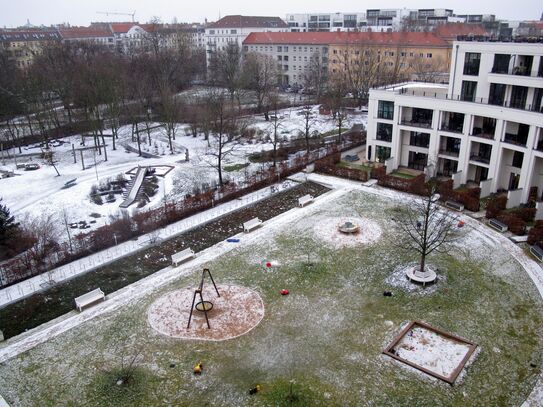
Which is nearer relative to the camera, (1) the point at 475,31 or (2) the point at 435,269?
(2) the point at 435,269

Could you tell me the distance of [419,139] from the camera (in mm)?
42312

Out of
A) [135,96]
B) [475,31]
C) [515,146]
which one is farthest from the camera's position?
[475,31]

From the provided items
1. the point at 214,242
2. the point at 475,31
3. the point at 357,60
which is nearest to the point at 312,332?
the point at 214,242

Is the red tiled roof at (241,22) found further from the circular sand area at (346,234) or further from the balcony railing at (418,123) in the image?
the circular sand area at (346,234)

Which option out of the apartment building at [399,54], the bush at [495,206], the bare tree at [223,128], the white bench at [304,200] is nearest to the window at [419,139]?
the bush at [495,206]

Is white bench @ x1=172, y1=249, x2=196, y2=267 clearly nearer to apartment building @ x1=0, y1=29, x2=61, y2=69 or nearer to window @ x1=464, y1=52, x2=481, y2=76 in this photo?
window @ x1=464, y1=52, x2=481, y2=76

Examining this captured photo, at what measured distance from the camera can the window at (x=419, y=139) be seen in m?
42.0

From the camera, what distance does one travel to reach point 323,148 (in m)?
49.8

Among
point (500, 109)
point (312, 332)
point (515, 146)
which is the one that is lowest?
point (312, 332)

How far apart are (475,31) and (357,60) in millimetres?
32150

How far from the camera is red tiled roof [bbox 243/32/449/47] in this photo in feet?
261

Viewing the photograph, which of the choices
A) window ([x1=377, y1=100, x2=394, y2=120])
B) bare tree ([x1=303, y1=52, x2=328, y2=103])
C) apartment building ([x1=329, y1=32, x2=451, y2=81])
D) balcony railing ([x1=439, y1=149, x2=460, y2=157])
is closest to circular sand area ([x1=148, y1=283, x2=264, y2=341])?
balcony railing ([x1=439, y1=149, x2=460, y2=157])

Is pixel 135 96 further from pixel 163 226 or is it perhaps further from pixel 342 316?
pixel 342 316

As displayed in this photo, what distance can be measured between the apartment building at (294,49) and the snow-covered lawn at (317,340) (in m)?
71.3
